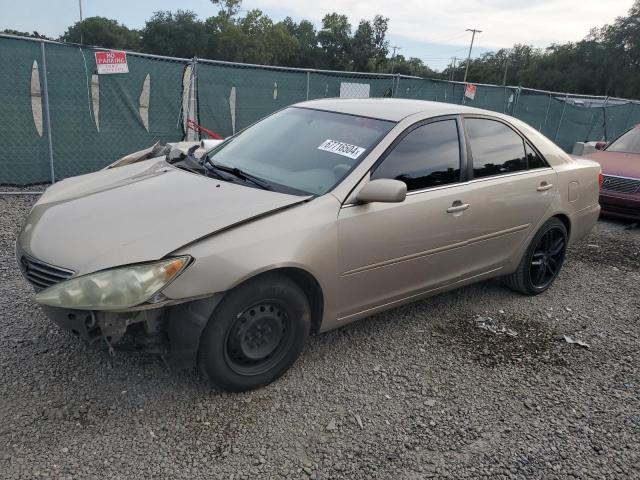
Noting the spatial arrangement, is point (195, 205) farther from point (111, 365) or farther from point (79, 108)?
point (79, 108)

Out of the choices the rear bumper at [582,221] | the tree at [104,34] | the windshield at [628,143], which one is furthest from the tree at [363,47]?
the rear bumper at [582,221]

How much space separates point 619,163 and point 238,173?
7.10 metres

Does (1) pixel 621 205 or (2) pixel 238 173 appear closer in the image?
(2) pixel 238 173

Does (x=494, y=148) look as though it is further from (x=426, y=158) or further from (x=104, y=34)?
(x=104, y=34)

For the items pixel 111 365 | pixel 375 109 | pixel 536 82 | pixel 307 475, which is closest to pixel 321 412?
pixel 307 475

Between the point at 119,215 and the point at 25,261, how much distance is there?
0.54 meters

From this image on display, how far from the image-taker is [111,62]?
7.20 metres

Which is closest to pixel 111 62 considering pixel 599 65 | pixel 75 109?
pixel 75 109

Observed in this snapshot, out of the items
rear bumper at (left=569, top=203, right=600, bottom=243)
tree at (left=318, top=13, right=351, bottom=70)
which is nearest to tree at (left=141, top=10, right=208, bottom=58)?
tree at (left=318, top=13, right=351, bottom=70)

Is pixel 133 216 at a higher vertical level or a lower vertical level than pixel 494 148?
lower

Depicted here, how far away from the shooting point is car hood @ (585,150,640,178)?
7582 mm

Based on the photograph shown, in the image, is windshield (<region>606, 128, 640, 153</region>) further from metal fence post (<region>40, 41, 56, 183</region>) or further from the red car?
metal fence post (<region>40, 41, 56, 183</region>)

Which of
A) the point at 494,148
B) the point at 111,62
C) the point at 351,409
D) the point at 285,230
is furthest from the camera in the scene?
the point at 111,62

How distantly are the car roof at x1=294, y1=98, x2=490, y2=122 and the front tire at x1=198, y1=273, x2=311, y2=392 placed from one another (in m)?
1.44
